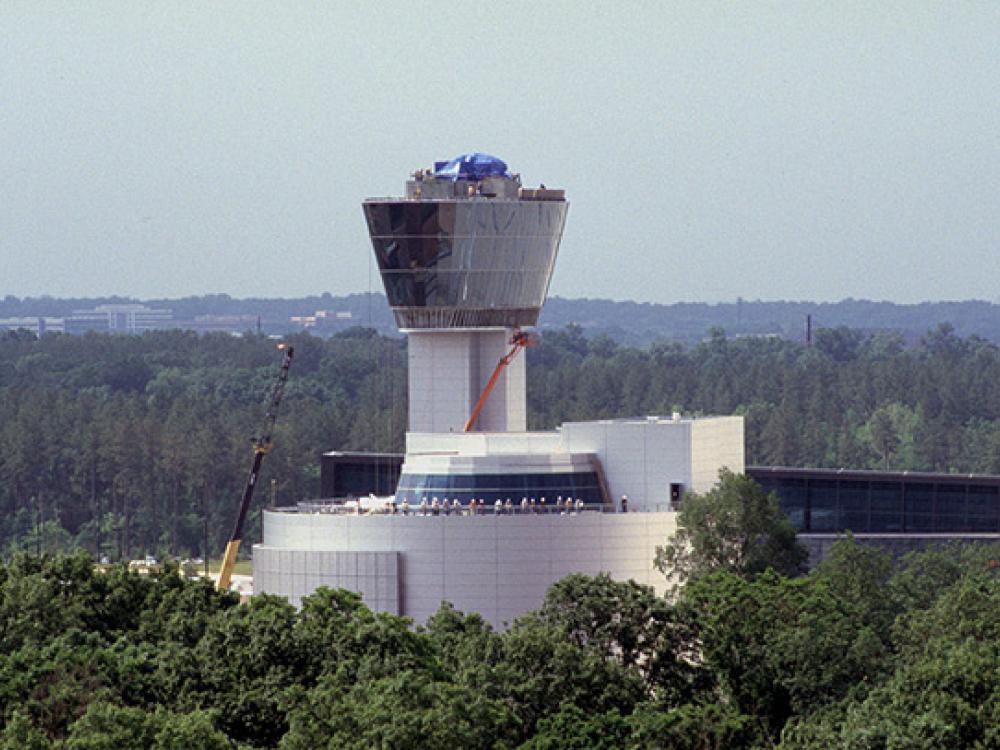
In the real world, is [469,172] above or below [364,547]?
above

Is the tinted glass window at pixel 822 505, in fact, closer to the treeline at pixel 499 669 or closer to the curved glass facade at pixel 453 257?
the curved glass facade at pixel 453 257

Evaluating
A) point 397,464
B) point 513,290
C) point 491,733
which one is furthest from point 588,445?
point 491,733

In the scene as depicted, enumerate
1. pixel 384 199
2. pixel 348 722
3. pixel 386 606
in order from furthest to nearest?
1. pixel 384 199
2. pixel 386 606
3. pixel 348 722

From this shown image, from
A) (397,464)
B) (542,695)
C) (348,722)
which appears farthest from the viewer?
(397,464)

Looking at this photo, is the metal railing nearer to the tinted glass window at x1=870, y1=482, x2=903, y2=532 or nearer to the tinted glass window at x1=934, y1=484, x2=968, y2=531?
the tinted glass window at x1=870, y1=482, x2=903, y2=532

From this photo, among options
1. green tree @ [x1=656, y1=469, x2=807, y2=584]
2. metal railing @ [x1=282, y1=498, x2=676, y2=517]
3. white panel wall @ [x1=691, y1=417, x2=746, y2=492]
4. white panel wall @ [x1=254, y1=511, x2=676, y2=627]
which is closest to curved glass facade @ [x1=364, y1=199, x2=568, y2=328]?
metal railing @ [x1=282, y1=498, x2=676, y2=517]

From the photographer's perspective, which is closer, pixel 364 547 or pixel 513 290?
pixel 364 547

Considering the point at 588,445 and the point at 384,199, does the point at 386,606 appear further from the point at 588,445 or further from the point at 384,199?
the point at 384,199
